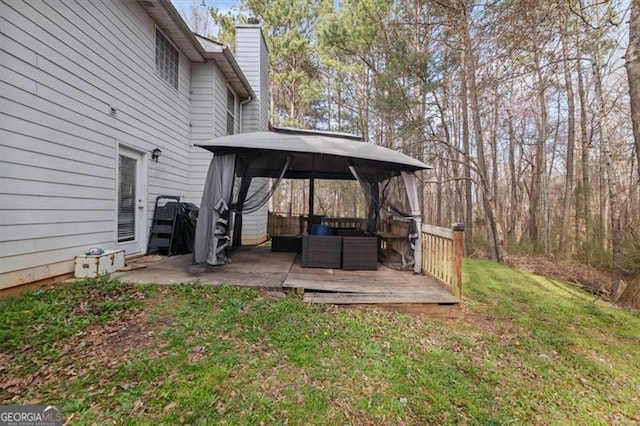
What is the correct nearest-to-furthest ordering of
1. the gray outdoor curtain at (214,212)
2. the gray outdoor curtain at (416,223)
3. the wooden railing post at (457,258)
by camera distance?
the wooden railing post at (457,258) → the gray outdoor curtain at (214,212) → the gray outdoor curtain at (416,223)

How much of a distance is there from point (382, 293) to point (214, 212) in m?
2.79

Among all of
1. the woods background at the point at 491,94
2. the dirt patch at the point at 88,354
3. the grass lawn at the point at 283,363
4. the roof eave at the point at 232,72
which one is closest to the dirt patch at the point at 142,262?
the grass lawn at the point at 283,363

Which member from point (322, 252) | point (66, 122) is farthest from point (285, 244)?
point (66, 122)

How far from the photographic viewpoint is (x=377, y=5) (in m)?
9.61

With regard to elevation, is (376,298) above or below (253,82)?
below

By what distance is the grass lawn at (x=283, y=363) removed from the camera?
2043 millimetres

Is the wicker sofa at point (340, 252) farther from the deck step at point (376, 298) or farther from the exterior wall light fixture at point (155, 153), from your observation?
the exterior wall light fixture at point (155, 153)

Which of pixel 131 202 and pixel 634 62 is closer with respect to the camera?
pixel 634 62

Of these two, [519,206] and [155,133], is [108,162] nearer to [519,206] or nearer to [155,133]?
[155,133]

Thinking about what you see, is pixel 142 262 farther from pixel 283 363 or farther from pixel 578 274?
pixel 578 274

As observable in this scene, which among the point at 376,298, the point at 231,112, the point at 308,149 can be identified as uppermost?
the point at 231,112

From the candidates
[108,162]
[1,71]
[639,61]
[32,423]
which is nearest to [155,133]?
[108,162]

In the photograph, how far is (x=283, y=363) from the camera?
2.55 metres

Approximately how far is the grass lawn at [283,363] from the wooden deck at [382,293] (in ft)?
0.52
